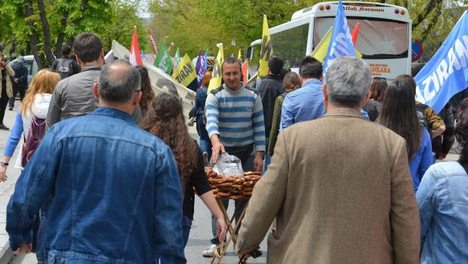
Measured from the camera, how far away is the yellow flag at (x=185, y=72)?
19.4 m

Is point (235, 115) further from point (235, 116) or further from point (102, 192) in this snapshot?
point (102, 192)

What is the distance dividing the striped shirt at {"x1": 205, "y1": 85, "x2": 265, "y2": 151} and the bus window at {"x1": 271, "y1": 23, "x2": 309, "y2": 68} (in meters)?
12.4

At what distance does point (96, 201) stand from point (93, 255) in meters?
0.22

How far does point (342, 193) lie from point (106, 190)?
3.23 feet

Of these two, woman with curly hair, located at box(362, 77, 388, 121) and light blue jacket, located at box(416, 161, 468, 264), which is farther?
woman with curly hair, located at box(362, 77, 388, 121)

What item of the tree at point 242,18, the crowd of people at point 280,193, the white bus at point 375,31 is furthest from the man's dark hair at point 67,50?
the tree at point 242,18

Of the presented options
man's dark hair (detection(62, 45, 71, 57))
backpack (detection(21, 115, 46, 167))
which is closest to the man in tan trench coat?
backpack (detection(21, 115, 46, 167))

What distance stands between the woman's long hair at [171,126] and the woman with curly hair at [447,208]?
5.97 feet

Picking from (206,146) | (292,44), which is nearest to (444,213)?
(206,146)

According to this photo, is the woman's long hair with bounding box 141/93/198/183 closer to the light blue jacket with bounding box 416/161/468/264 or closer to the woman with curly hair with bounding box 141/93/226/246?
the woman with curly hair with bounding box 141/93/226/246

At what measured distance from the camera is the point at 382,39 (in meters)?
20.9

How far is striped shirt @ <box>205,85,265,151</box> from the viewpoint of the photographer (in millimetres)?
7662

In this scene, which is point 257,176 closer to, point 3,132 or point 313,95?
point 313,95

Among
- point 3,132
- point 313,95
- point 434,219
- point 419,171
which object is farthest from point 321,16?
point 434,219
